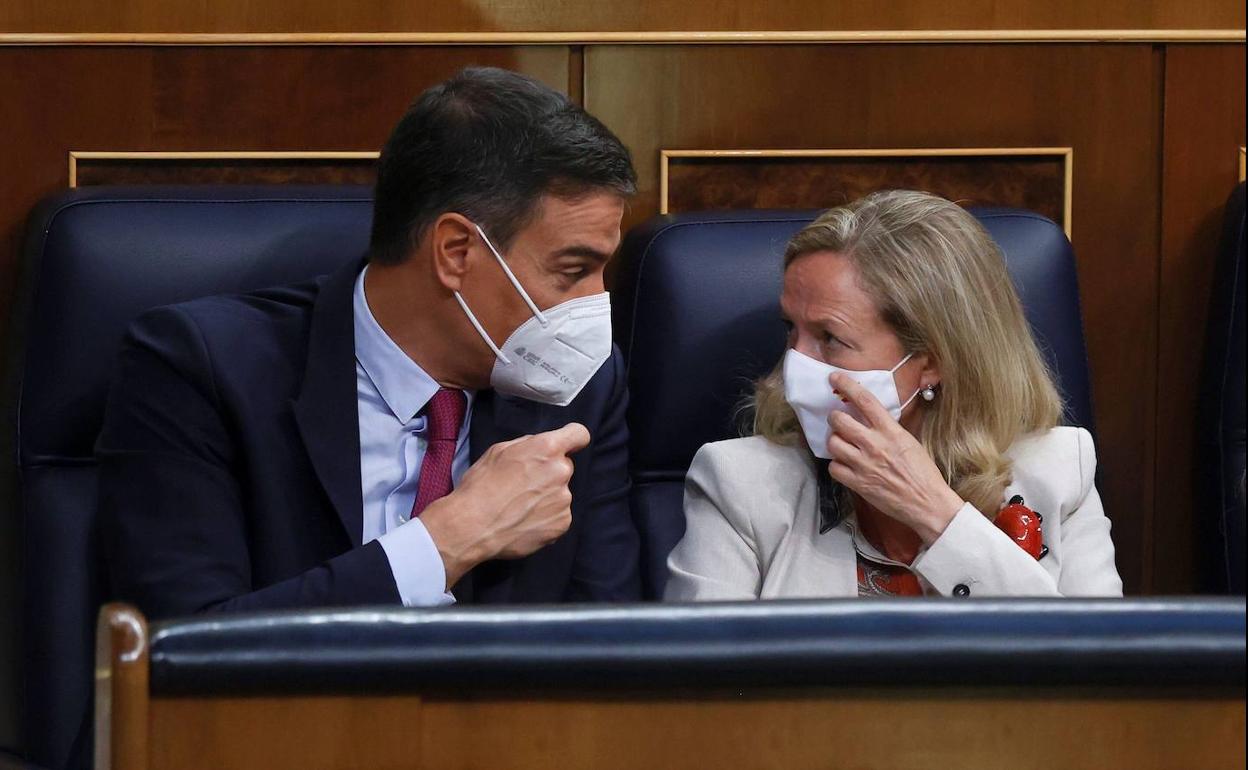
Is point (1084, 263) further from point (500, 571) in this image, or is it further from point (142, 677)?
point (142, 677)

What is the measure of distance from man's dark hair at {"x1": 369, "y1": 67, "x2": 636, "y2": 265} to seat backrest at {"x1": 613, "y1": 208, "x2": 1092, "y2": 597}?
0.23 meters

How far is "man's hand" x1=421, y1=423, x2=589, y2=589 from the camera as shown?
156cm

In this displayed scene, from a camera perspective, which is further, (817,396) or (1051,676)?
(817,396)

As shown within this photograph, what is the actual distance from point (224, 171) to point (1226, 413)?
1.42 meters

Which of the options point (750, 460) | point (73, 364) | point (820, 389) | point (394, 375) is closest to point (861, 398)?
point (820, 389)

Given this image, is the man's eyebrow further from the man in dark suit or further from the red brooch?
the red brooch

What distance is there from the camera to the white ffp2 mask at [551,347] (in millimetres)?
1664

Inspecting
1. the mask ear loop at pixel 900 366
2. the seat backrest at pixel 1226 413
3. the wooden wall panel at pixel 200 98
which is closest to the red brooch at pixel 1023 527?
the mask ear loop at pixel 900 366

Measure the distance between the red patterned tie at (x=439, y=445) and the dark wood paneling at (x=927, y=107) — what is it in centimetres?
55

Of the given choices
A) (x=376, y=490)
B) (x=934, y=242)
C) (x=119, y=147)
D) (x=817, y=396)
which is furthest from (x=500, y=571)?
(x=119, y=147)

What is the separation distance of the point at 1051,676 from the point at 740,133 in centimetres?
141

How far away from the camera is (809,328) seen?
70.9 inches

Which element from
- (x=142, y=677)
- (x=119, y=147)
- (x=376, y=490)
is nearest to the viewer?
(x=142, y=677)

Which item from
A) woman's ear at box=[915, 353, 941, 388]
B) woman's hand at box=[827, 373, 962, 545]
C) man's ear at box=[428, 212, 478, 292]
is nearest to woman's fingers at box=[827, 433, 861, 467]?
woman's hand at box=[827, 373, 962, 545]
